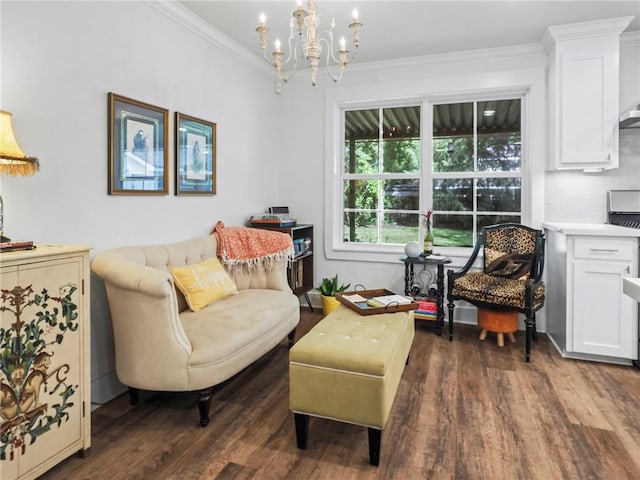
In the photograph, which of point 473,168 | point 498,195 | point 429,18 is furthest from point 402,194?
point 429,18

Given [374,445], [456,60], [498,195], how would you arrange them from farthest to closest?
[498,195] < [456,60] < [374,445]

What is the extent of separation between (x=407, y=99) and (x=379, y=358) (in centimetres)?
308

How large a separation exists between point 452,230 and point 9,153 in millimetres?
3571

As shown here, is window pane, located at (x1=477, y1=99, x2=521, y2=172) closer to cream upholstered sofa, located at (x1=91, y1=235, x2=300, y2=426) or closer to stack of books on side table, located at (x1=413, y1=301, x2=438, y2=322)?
stack of books on side table, located at (x1=413, y1=301, x2=438, y2=322)

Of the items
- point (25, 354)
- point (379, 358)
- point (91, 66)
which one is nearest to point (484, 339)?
point (379, 358)

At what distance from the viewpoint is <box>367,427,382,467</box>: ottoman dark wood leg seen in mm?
1800

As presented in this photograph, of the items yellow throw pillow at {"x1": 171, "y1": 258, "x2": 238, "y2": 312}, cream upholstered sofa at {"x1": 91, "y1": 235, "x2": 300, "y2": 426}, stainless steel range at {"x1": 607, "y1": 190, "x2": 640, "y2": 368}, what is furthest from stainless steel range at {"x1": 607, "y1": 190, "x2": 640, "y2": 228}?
yellow throw pillow at {"x1": 171, "y1": 258, "x2": 238, "y2": 312}

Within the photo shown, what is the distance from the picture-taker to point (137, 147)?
2633 mm

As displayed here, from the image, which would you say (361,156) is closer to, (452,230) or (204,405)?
(452,230)

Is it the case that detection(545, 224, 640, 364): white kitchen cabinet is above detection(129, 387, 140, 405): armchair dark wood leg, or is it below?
above

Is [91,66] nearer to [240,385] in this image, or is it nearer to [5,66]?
[5,66]

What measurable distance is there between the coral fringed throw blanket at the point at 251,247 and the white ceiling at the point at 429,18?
1627 mm

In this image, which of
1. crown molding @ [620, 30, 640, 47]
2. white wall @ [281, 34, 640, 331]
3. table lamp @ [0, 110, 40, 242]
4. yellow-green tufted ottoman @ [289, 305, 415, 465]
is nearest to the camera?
table lamp @ [0, 110, 40, 242]

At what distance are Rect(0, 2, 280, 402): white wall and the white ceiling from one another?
1.08 ft
